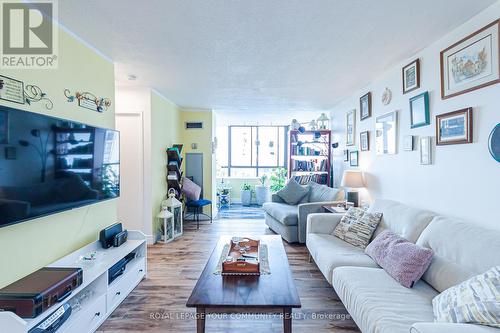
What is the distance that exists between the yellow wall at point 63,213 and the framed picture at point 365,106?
3321 mm

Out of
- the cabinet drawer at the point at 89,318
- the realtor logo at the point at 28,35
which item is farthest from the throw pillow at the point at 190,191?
the realtor logo at the point at 28,35

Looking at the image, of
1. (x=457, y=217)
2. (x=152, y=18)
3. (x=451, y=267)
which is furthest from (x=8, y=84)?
(x=457, y=217)

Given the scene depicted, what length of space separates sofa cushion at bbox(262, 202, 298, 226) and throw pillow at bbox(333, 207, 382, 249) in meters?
1.10

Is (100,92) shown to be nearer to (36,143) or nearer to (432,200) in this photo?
(36,143)

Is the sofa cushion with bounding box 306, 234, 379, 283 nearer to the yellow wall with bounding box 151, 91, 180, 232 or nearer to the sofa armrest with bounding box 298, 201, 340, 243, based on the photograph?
the sofa armrest with bounding box 298, 201, 340, 243

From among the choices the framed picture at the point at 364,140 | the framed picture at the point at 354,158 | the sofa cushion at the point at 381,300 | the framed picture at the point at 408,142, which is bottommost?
the sofa cushion at the point at 381,300

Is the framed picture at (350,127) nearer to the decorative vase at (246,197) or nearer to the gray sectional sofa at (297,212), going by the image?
the gray sectional sofa at (297,212)

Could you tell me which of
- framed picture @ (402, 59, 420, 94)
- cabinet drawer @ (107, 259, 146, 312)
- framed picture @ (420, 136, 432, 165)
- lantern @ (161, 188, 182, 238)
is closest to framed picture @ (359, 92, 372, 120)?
framed picture @ (402, 59, 420, 94)

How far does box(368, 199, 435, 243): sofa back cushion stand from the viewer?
2.19 m

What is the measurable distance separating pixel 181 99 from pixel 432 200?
13.0ft

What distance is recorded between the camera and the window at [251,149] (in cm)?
833

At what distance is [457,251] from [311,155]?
3885 millimetres

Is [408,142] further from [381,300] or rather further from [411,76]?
[381,300]

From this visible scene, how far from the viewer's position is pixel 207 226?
5125mm
